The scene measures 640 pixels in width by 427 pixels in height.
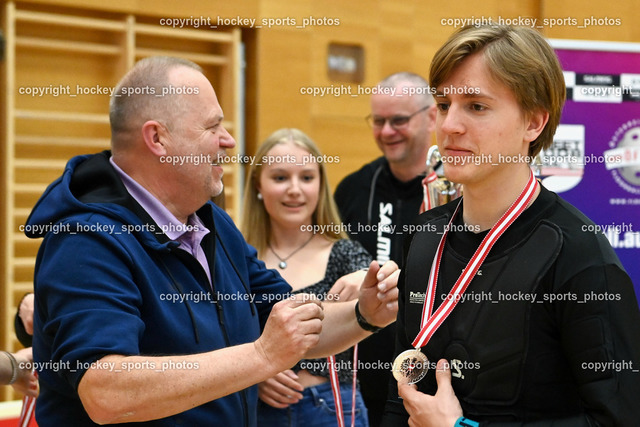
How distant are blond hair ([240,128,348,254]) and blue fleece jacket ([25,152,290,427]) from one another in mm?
1142

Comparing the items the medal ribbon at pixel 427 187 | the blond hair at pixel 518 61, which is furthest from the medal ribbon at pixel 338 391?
the blond hair at pixel 518 61

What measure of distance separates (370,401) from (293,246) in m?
0.78

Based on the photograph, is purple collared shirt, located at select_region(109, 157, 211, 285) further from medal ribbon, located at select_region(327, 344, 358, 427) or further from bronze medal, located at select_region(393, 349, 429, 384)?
medal ribbon, located at select_region(327, 344, 358, 427)

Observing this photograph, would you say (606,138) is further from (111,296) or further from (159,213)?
(111,296)

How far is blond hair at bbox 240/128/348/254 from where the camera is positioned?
121 inches

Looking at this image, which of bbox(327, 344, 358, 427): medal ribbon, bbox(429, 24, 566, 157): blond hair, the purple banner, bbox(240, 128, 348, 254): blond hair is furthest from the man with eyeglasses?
bbox(429, 24, 566, 157): blond hair

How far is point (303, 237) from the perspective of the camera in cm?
306

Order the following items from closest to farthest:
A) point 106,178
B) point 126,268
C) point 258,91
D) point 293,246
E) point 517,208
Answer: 1. point 517,208
2. point 126,268
3. point 106,178
4. point 293,246
5. point 258,91

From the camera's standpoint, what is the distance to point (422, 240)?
173 centimetres

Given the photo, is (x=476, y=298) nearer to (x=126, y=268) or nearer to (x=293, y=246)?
(x=126, y=268)

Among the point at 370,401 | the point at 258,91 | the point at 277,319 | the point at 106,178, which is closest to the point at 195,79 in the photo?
the point at 106,178

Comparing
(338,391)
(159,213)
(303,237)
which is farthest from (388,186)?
(159,213)

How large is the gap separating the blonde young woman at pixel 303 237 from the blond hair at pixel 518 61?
4.28ft

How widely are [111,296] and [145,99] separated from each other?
0.55m
